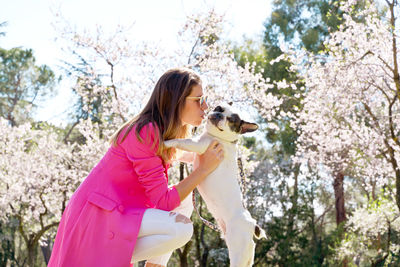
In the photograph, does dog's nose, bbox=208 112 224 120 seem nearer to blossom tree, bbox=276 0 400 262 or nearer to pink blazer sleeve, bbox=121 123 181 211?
pink blazer sleeve, bbox=121 123 181 211

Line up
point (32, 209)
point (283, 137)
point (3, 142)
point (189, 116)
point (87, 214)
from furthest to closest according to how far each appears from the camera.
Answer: point (283, 137) → point (32, 209) → point (3, 142) → point (189, 116) → point (87, 214)

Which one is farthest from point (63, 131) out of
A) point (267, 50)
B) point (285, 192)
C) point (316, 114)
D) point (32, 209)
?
point (316, 114)

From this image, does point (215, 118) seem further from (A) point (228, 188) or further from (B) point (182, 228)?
(B) point (182, 228)

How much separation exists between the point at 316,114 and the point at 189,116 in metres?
6.17

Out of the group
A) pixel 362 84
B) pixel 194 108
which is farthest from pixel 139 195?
pixel 362 84

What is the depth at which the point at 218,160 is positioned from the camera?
8.82 ft

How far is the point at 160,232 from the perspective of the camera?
8.39 ft

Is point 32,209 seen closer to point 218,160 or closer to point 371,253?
point 371,253

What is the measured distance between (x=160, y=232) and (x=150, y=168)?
34 cm

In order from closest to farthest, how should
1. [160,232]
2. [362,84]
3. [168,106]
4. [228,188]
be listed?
1. [160,232]
2. [228,188]
3. [168,106]
4. [362,84]

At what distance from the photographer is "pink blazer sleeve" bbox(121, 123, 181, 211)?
8.64 ft

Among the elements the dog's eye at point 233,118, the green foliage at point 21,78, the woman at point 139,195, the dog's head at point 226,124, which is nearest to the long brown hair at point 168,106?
the woman at point 139,195

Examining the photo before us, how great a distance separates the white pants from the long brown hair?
372 mm

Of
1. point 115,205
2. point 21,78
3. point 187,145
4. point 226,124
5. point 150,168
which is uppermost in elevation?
point 21,78
